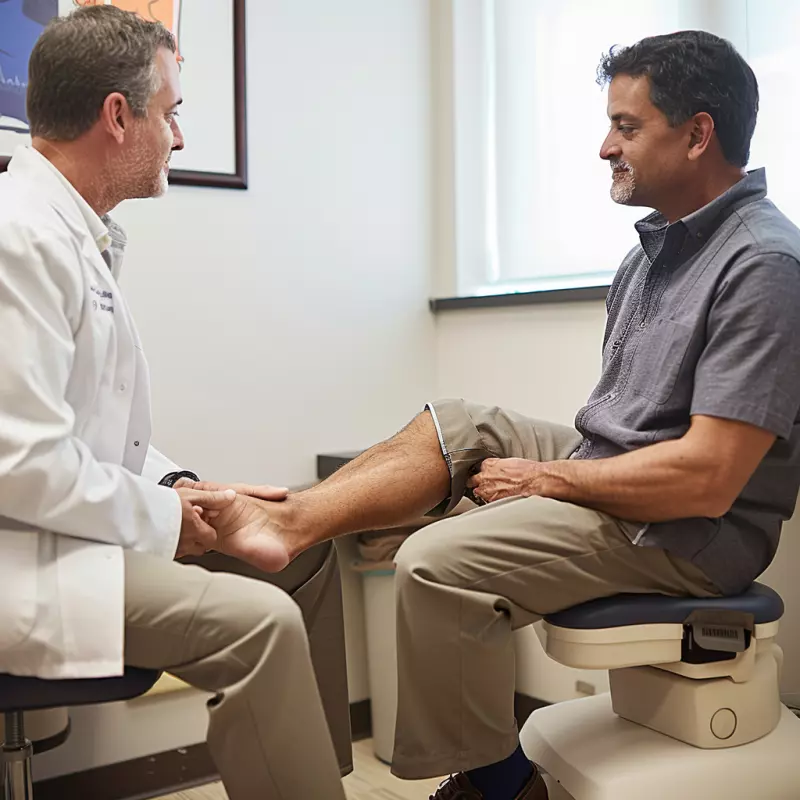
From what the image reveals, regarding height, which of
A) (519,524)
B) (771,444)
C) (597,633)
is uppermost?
(771,444)

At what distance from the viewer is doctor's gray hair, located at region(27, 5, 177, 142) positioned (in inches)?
64.3

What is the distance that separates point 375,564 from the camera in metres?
2.62

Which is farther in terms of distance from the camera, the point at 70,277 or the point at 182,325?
the point at 182,325

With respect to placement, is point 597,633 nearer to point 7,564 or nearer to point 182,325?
point 7,564

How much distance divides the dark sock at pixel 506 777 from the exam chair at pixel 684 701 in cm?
8

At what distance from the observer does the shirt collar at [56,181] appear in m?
1.59

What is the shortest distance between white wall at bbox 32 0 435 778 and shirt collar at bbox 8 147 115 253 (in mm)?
814

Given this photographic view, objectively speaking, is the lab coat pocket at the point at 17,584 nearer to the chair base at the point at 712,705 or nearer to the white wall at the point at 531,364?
the chair base at the point at 712,705

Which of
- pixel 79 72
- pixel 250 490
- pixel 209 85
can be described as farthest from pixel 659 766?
pixel 209 85

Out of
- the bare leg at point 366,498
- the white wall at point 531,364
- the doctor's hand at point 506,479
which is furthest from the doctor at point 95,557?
the white wall at point 531,364

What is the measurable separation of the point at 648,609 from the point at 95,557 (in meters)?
0.83

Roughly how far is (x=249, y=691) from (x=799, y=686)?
48.4 inches

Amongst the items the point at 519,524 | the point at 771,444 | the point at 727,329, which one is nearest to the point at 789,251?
the point at 727,329

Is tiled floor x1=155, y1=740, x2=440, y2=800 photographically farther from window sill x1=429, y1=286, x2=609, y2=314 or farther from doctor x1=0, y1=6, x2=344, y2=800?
window sill x1=429, y1=286, x2=609, y2=314
